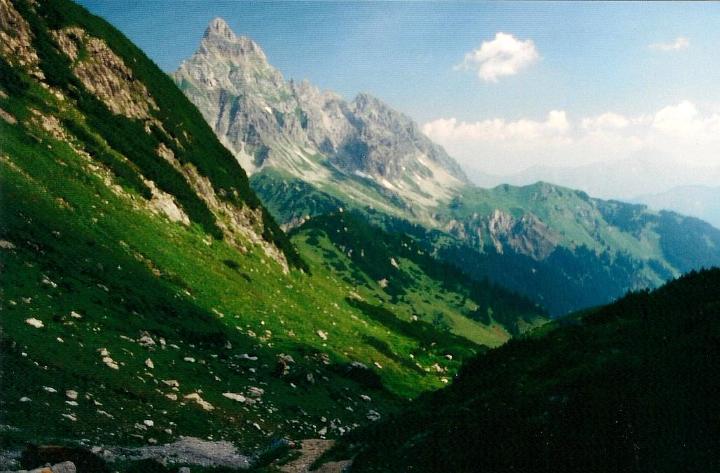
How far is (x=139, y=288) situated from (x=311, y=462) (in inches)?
829

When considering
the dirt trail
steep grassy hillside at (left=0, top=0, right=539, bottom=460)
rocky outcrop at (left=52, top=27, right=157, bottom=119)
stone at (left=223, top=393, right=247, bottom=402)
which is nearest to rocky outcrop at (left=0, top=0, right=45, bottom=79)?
steep grassy hillside at (left=0, top=0, right=539, bottom=460)

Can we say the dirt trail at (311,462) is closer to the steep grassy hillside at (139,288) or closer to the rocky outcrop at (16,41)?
the steep grassy hillside at (139,288)

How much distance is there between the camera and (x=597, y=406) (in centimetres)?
1348

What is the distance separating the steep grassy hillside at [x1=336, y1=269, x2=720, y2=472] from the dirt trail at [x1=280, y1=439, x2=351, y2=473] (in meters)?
1.15

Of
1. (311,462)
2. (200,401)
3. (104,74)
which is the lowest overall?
(311,462)

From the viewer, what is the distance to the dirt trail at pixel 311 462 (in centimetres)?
1881

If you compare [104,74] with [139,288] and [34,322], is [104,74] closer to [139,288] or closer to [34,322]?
[139,288]

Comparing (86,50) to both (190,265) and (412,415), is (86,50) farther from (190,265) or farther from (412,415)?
(412,415)

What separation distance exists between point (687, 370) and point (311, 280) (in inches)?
2845

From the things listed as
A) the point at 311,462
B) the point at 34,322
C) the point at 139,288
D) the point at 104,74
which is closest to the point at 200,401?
the point at 311,462

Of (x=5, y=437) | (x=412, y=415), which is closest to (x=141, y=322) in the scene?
(x=5, y=437)

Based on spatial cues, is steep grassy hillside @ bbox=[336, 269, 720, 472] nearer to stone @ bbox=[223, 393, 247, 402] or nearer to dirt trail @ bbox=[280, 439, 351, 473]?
dirt trail @ bbox=[280, 439, 351, 473]

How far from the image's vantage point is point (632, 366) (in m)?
14.3

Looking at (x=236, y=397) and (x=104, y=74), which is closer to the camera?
(x=236, y=397)
